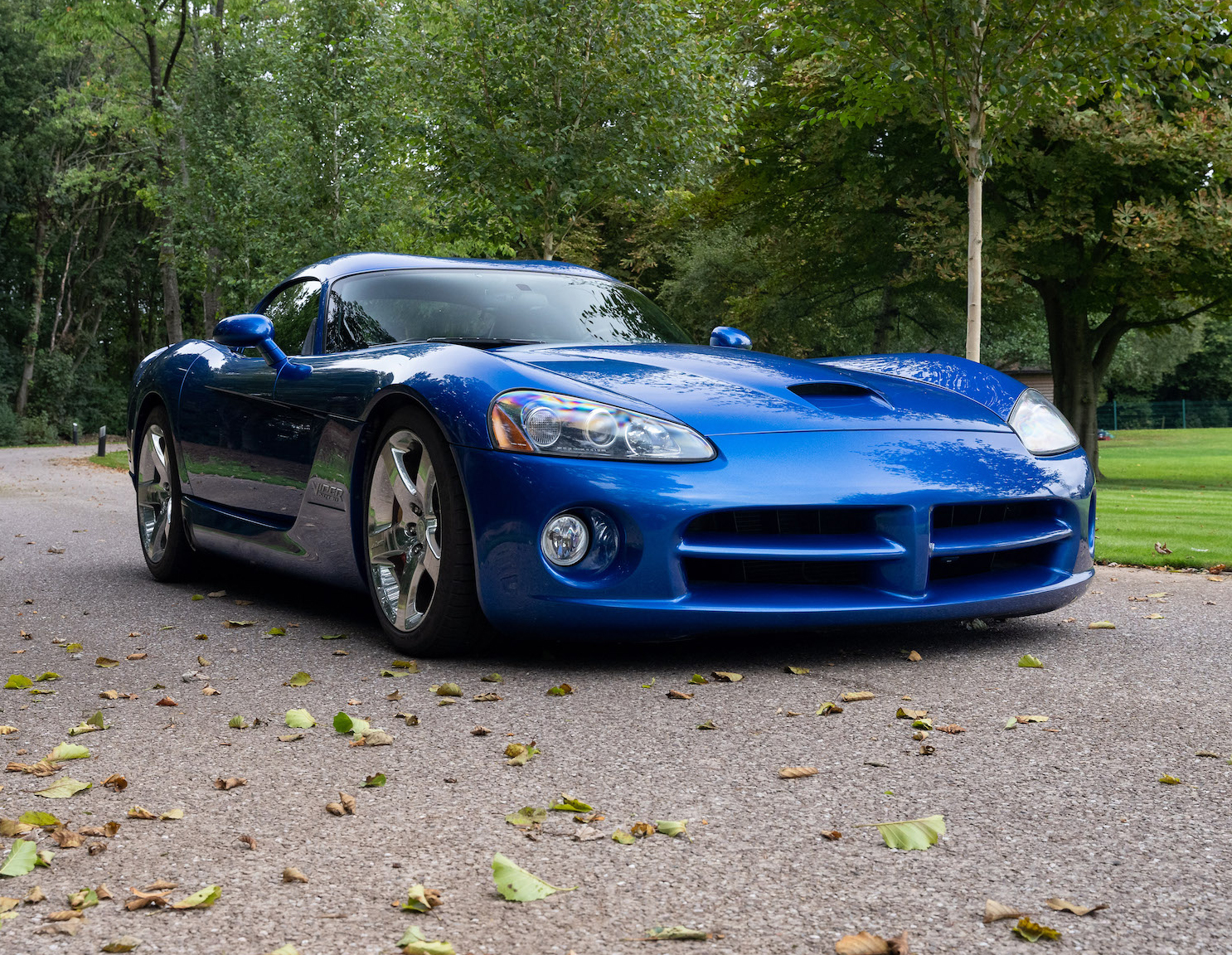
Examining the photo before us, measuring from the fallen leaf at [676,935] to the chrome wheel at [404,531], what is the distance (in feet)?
7.03

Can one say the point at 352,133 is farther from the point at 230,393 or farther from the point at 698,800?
the point at 698,800

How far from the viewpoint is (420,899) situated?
2.07 metres

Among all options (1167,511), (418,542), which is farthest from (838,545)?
(1167,511)

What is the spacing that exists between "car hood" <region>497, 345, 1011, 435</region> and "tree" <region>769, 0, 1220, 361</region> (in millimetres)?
6118

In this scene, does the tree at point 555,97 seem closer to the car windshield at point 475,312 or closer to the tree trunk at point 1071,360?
the car windshield at point 475,312

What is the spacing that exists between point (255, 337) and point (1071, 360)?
21.9 m

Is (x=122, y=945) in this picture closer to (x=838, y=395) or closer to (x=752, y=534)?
(x=752, y=534)

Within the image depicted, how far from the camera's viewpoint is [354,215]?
70.8 ft

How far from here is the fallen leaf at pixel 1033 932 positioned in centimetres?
191

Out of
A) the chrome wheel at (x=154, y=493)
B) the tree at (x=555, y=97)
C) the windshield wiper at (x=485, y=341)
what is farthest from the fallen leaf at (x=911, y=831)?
the tree at (x=555, y=97)

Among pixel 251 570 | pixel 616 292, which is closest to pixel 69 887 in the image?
pixel 616 292

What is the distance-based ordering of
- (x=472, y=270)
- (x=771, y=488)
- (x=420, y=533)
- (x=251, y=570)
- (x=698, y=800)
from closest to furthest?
(x=698, y=800) → (x=771, y=488) → (x=420, y=533) → (x=472, y=270) → (x=251, y=570)

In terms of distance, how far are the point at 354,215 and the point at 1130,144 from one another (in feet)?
40.0

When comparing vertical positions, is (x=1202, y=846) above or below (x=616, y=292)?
below
